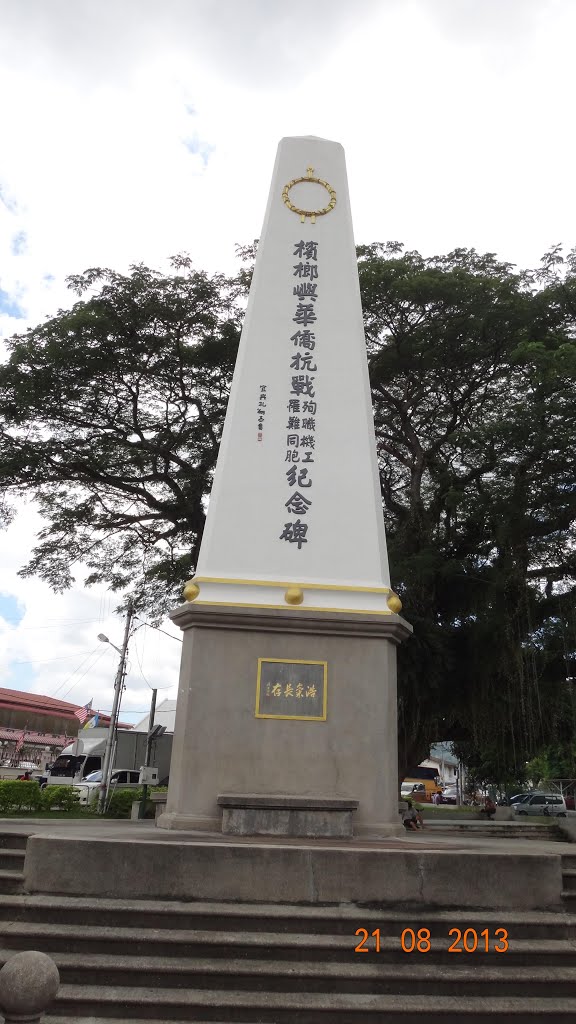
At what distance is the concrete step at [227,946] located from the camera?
4.19 meters

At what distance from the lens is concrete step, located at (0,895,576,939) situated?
4.37m

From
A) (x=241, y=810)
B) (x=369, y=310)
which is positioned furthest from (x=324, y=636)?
(x=369, y=310)

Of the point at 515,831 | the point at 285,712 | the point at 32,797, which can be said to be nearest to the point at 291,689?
the point at 285,712

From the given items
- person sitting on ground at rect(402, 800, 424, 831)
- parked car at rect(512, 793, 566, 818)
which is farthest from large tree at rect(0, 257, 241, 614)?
parked car at rect(512, 793, 566, 818)

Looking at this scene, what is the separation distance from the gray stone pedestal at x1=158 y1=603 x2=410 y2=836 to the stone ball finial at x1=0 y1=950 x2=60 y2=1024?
3305 millimetres

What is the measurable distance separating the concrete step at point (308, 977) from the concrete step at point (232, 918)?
230 mm

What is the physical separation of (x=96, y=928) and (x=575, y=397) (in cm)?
981

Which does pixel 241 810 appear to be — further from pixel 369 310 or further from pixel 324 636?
pixel 369 310

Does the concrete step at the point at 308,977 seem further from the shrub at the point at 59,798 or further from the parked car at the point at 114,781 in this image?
the parked car at the point at 114,781

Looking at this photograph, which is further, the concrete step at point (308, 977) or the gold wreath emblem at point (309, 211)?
the gold wreath emblem at point (309, 211)

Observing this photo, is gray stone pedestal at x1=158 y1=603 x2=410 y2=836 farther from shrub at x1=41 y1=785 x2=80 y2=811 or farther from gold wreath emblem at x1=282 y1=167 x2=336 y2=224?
shrub at x1=41 y1=785 x2=80 y2=811

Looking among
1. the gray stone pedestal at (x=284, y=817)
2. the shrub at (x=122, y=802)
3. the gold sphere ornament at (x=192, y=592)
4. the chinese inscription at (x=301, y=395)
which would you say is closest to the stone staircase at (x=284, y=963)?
the gray stone pedestal at (x=284, y=817)

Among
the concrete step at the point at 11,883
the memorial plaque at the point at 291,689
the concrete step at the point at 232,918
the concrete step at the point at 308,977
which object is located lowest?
the concrete step at the point at 308,977
